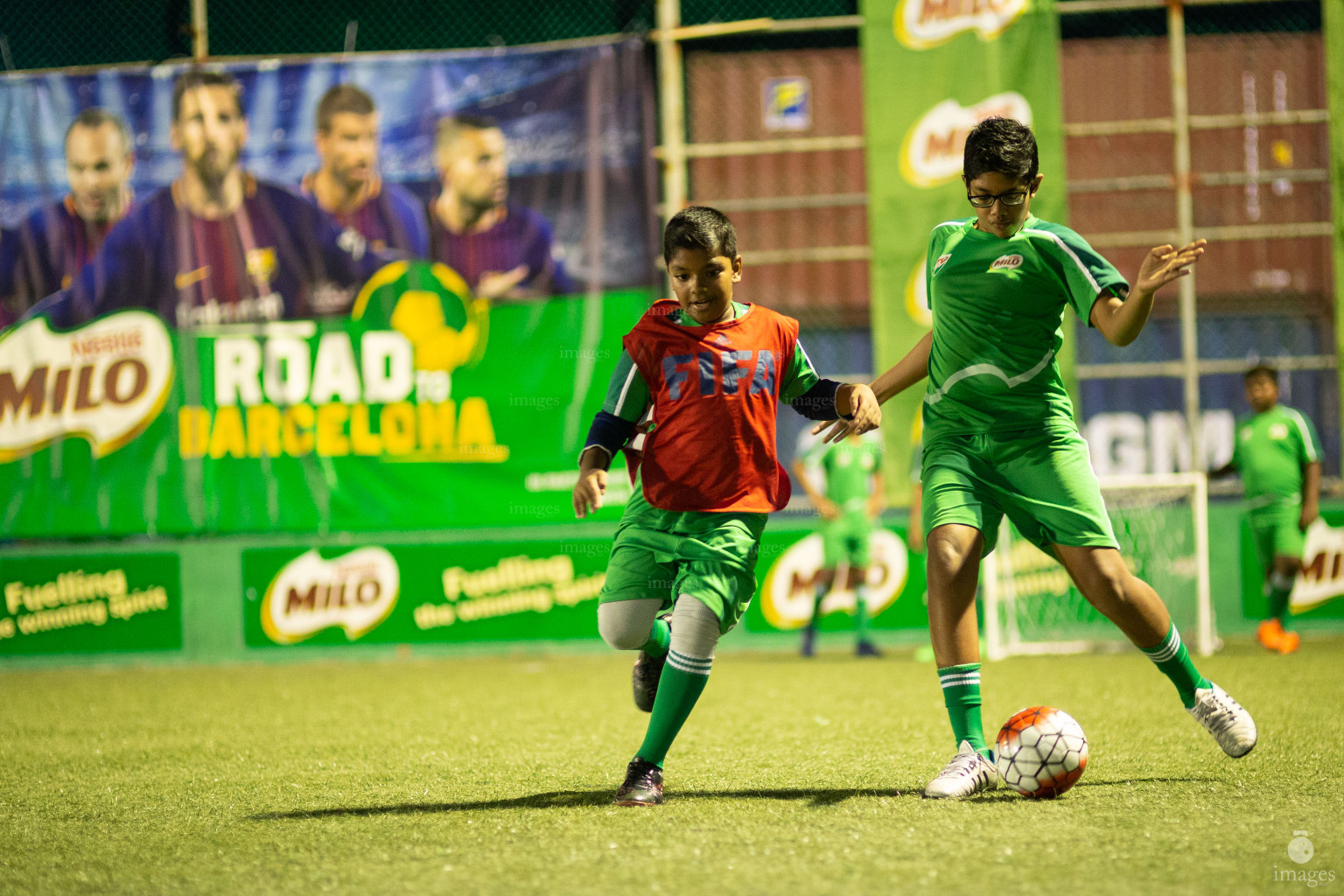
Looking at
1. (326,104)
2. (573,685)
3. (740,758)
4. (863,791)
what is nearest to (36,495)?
(326,104)

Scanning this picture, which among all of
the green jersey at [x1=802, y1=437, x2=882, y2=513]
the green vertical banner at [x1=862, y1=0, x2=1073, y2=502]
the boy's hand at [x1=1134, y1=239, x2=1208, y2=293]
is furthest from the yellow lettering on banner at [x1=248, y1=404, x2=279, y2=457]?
the boy's hand at [x1=1134, y1=239, x2=1208, y2=293]

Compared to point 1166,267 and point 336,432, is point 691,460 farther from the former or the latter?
point 336,432

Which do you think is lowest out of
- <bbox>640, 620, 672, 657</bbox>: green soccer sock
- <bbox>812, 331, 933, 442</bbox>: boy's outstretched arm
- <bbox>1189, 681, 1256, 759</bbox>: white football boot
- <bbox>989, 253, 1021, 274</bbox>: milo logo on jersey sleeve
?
<bbox>1189, 681, 1256, 759</bbox>: white football boot

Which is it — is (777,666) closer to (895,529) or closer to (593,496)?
(895,529)

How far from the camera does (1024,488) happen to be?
3.81 metres

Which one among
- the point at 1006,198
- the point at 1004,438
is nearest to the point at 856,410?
the point at 1004,438

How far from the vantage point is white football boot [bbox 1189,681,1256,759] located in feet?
12.9

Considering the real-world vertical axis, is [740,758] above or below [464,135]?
below

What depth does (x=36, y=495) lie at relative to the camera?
412 inches

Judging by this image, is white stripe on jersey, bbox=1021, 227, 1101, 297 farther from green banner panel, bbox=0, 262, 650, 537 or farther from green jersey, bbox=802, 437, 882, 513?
green banner panel, bbox=0, 262, 650, 537

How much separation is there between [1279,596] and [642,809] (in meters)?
6.99

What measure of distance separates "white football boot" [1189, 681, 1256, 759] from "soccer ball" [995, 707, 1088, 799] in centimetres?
55

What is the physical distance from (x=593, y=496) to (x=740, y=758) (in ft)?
4.97

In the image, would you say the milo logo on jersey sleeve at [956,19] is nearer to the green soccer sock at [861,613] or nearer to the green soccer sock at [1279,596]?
the green soccer sock at [861,613]
